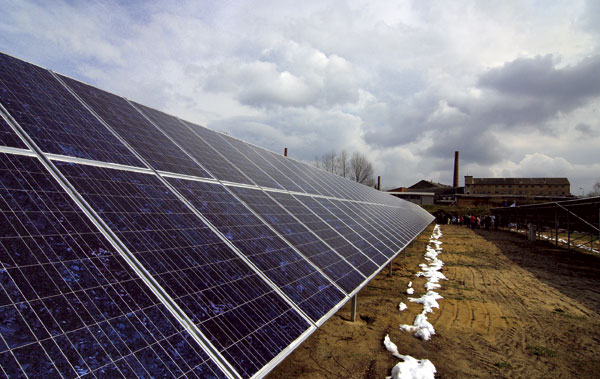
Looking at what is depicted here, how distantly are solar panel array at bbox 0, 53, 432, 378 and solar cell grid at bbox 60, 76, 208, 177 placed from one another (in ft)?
0.14

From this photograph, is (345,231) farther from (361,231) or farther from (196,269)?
(196,269)

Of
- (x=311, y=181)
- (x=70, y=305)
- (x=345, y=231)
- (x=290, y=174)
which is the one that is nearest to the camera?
(x=70, y=305)

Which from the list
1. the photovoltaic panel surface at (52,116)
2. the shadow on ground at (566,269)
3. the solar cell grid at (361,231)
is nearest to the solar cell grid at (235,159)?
the solar cell grid at (361,231)

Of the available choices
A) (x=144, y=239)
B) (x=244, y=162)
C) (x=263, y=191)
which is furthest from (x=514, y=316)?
(x=144, y=239)

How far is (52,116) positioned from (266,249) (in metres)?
3.99

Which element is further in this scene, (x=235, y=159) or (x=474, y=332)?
(x=235, y=159)

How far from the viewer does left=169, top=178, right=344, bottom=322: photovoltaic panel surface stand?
4.56 m

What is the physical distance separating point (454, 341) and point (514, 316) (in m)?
4.08

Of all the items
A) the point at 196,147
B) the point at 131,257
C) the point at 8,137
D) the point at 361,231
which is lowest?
the point at 361,231

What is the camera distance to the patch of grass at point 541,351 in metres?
8.09

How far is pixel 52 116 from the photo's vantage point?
502cm

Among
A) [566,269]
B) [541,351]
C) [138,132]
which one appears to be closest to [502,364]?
[541,351]

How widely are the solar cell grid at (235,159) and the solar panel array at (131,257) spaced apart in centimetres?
184

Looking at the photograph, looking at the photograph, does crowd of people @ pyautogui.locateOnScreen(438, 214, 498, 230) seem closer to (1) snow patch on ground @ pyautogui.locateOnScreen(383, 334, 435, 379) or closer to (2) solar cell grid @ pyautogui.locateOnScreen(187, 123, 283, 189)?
(2) solar cell grid @ pyautogui.locateOnScreen(187, 123, 283, 189)
